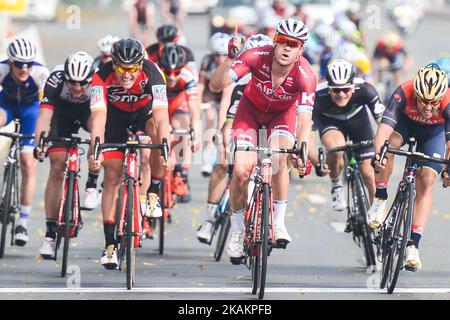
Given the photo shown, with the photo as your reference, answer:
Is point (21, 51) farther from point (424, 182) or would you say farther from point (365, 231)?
point (424, 182)

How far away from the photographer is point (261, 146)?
11672 millimetres

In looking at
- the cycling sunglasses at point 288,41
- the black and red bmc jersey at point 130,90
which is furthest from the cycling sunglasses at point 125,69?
the cycling sunglasses at point 288,41

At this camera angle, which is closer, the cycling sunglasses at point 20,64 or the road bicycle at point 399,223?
the road bicycle at point 399,223

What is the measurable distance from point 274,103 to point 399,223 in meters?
1.42

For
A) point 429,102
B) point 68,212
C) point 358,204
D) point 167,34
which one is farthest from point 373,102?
point 167,34

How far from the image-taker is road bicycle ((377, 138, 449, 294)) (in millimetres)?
11195

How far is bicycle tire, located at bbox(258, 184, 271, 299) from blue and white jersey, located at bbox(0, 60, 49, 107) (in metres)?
3.49

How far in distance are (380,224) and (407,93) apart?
1221 millimetres

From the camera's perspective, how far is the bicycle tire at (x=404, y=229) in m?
11.1

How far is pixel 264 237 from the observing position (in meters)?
10.7

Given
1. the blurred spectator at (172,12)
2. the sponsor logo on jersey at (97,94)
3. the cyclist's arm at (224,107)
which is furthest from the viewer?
the blurred spectator at (172,12)

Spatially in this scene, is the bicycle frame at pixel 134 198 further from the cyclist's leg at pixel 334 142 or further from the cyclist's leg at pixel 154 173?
the cyclist's leg at pixel 334 142

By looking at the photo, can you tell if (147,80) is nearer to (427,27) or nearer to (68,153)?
(68,153)

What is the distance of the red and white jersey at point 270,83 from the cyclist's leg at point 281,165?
0.36 ft
